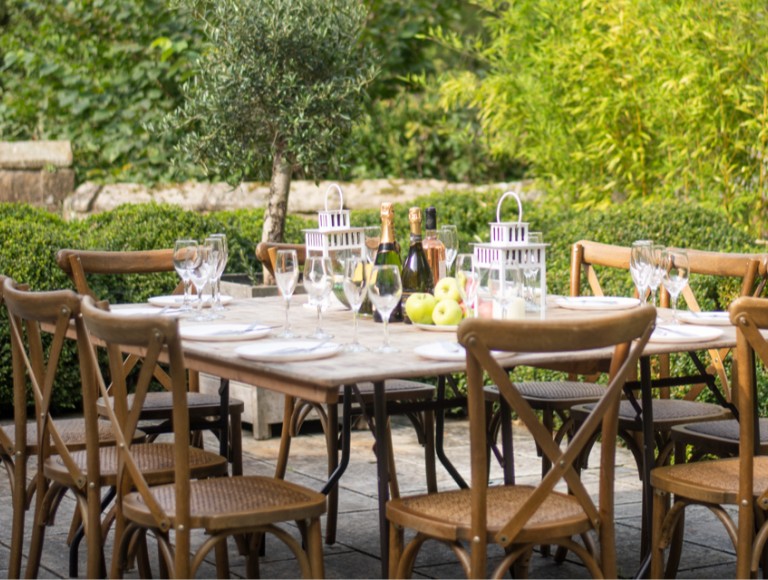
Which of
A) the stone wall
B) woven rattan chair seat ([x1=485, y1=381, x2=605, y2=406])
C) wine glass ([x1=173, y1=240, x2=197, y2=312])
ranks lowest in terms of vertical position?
woven rattan chair seat ([x1=485, y1=381, x2=605, y2=406])

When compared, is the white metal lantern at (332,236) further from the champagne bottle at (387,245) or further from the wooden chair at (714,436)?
the wooden chair at (714,436)

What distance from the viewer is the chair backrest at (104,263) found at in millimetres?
4598

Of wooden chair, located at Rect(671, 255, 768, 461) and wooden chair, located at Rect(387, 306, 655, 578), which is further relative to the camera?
wooden chair, located at Rect(671, 255, 768, 461)

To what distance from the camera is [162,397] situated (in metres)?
4.46

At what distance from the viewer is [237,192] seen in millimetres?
9469

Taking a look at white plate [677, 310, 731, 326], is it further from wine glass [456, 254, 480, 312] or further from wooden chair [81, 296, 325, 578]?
wooden chair [81, 296, 325, 578]

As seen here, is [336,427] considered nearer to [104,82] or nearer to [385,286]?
[385,286]

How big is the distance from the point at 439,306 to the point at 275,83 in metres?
3.00

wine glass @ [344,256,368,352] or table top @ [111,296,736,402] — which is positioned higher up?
wine glass @ [344,256,368,352]

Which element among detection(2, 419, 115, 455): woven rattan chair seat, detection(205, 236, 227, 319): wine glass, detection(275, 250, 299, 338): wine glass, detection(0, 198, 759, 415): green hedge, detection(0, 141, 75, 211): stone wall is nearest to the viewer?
detection(275, 250, 299, 338): wine glass

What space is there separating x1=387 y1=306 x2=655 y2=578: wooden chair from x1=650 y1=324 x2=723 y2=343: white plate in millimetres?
432

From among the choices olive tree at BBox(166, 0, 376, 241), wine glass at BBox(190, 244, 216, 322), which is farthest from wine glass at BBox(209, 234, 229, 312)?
olive tree at BBox(166, 0, 376, 241)

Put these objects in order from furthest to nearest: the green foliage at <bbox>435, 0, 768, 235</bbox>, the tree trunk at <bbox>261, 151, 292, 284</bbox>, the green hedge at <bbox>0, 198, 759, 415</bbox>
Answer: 1. the green foliage at <bbox>435, 0, 768, 235</bbox>
2. the tree trunk at <bbox>261, 151, 292, 284</bbox>
3. the green hedge at <bbox>0, 198, 759, 415</bbox>

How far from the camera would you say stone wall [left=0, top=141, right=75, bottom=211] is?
928cm
